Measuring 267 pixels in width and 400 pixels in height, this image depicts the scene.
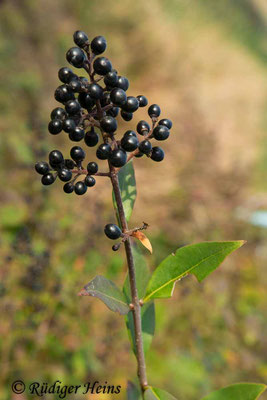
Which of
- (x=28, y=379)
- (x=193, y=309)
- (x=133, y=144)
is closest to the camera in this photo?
(x=133, y=144)

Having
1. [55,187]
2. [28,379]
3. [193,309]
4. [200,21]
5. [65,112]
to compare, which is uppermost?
[200,21]

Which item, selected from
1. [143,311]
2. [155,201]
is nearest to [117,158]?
[143,311]

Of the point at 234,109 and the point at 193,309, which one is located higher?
the point at 234,109

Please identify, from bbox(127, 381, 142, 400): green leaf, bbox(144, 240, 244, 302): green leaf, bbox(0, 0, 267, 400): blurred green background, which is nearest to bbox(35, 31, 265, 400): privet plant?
bbox(144, 240, 244, 302): green leaf

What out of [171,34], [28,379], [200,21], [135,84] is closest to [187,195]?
[135,84]

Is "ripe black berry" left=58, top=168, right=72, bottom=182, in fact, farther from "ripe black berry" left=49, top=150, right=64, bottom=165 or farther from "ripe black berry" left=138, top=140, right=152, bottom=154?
"ripe black berry" left=138, top=140, right=152, bottom=154

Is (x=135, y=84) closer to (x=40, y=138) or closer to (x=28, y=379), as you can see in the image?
(x=40, y=138)
